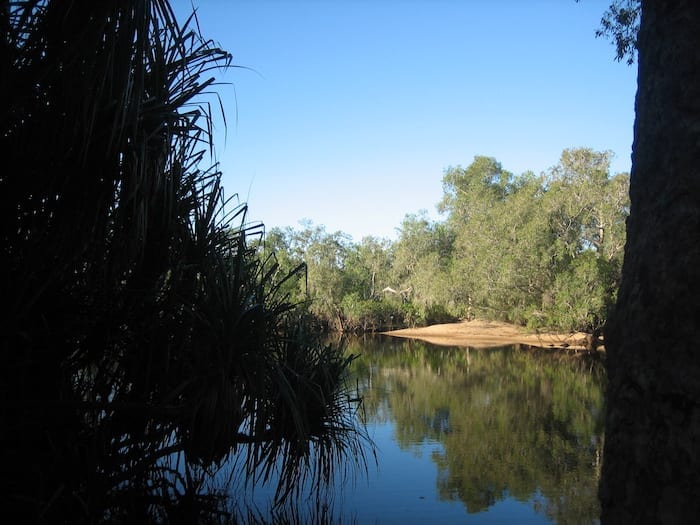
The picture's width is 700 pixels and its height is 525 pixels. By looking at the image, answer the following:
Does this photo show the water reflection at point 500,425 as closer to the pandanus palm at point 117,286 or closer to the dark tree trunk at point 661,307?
the pandanus palm at point 117,286

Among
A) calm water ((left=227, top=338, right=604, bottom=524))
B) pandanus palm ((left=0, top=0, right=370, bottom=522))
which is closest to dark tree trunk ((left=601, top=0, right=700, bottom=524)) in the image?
pandanus palm ((left=0, top=0, right=370, bottom=522))

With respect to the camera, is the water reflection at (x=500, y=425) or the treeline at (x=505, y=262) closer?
the water reflection at (x=500, y=425)

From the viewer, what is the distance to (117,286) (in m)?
4.75

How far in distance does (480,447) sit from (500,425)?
1858 mm

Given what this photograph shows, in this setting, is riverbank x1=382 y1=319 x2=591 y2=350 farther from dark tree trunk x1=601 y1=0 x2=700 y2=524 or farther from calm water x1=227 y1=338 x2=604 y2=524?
dark tree trunk x1=601 y1=0 x2=700 y2=524

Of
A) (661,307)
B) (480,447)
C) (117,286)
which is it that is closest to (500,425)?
(480,447)

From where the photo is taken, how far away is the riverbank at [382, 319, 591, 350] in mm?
27812

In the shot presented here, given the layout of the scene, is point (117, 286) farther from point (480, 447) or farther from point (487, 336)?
point (487, 336)

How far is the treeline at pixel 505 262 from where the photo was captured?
26938 mm

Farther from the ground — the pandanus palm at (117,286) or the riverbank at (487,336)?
the pandanus palm at (117,286)

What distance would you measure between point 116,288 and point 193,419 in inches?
49.2

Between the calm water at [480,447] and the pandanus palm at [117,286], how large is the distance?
2252 millimetres

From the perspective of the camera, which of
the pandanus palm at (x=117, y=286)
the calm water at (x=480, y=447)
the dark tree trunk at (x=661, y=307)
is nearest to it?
the dark tree trunk at (x=661, y=307)

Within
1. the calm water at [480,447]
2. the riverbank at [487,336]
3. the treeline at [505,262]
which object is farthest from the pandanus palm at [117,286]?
the riverbank at [487,336]
